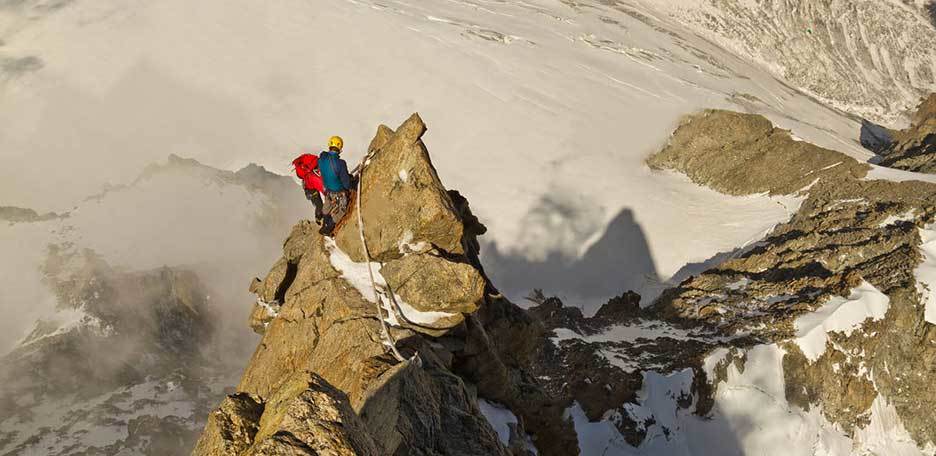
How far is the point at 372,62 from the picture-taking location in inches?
3361

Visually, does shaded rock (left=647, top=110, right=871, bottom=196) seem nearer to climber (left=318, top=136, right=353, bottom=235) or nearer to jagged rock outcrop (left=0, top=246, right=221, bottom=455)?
climber (left=318, top=136, right=353, bottom=235)

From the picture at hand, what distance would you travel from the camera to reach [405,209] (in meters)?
15.7

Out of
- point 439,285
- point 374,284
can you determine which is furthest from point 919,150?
point 374,284

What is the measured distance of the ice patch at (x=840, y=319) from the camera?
76.4 ft

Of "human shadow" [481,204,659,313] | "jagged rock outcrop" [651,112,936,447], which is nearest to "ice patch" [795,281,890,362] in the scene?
"jagged rock outcrop" [651,112,936,447]

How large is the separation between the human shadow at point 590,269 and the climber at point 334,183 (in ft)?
120

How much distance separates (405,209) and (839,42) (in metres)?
103

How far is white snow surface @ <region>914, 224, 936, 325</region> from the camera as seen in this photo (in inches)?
928

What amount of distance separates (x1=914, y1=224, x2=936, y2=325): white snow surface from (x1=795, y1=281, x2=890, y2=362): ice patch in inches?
45.7

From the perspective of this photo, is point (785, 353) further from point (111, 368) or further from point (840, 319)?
point (111, 368)

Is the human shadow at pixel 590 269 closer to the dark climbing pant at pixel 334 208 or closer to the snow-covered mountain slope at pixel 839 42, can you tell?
the dark climbing pant at pixel 334 208

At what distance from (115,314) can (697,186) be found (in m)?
59.1

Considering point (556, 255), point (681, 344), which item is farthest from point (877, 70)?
point (681, 344)

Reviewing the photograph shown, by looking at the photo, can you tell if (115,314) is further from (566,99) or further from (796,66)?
(796,66)
